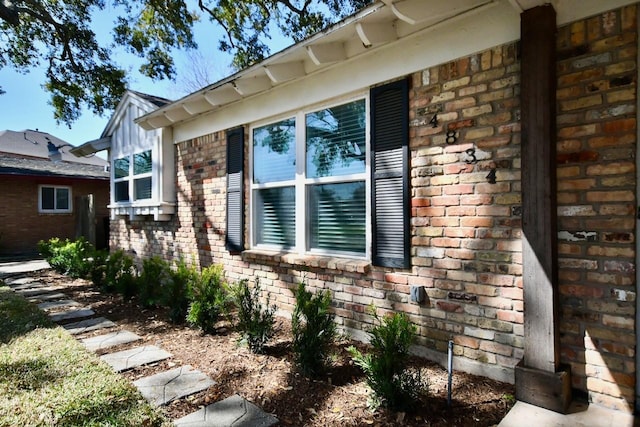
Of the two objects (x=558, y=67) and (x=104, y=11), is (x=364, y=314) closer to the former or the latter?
(x=558, y=67)

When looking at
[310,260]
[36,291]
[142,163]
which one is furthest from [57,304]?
[310,260]

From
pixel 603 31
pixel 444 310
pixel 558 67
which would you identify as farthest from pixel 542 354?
pixel 603 31

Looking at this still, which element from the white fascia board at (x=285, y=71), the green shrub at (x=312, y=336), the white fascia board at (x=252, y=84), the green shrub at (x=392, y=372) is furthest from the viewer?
the white fascia board at (x=252, y=84)

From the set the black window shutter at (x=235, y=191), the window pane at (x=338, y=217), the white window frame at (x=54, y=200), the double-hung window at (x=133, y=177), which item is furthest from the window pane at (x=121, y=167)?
the white window frame at (x=54, y=200)

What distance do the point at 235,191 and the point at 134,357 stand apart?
2.34 m

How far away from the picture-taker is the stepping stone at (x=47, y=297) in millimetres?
5613

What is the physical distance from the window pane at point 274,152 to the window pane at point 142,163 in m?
2.95

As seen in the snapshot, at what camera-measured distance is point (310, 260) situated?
3.82 meters

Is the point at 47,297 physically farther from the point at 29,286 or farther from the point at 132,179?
the point at 132,179

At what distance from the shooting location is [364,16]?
2854 mm

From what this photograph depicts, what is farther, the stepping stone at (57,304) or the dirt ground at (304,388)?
the stepping stone at (57,304)

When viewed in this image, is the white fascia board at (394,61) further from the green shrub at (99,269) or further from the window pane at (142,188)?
the green shrub at (99,269)

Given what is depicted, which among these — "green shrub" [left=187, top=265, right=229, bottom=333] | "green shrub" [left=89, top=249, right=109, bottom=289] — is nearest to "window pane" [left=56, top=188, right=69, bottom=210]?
"green shrub" [left=89, top=249, right=109, bottom=289]

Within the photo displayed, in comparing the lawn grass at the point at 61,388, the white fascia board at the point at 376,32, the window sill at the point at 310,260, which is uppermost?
the white fascia board at the point at 376,32
